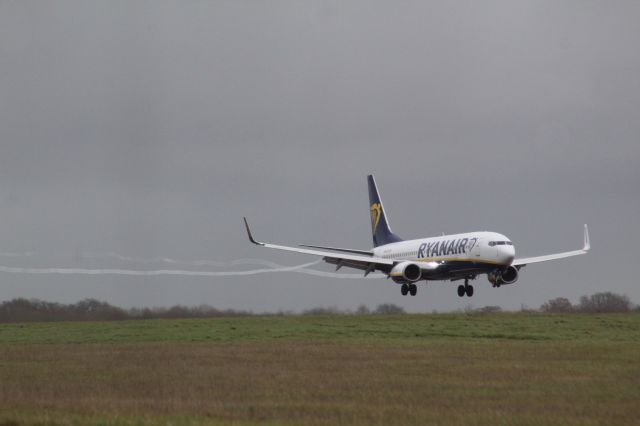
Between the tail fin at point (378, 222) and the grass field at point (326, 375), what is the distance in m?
35.2

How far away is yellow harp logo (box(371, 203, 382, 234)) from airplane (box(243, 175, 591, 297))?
6412 millimetres

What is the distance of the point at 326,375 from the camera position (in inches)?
1193

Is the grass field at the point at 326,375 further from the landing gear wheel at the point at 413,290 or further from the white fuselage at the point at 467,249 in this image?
the landing gear wheel at the point at 413,290

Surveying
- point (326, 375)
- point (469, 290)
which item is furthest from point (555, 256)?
point (326, 375)

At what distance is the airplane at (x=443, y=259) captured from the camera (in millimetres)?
66938

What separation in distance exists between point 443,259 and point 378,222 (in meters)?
19.8

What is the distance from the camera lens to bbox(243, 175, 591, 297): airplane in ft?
220

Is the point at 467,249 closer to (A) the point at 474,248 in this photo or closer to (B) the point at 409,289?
(A) the point at 474,248

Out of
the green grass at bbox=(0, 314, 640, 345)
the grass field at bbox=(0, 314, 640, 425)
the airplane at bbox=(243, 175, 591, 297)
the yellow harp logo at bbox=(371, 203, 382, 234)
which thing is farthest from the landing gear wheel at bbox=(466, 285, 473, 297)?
the grass field at bbox=(0, 314, 640, 425)

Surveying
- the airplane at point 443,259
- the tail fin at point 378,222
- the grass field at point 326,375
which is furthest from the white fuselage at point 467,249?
the grass field at point 326,375

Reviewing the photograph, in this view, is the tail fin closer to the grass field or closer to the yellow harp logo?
the yellow harp logo

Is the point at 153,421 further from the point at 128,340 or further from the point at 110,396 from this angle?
the point at 128,340

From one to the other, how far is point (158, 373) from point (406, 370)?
23.8 feet

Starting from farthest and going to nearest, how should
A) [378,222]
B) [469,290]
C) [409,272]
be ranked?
[378,222] < [469,290] < [409,272]
